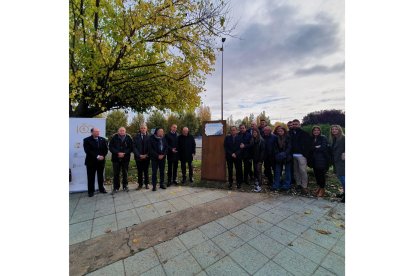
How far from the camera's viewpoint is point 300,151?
4777mm

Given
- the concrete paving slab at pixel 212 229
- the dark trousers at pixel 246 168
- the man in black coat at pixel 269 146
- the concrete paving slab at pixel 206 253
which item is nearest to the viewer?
the concrete paving slab at pixel 206 253

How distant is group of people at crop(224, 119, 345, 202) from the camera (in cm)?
445

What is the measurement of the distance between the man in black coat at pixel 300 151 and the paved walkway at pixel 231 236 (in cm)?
60

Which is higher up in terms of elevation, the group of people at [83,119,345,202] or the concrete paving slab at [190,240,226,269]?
the group of people at [83,119,345,202]

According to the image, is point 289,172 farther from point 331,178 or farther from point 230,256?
point 230,256

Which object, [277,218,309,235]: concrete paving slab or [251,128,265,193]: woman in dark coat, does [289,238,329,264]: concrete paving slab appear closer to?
[277,218,309,235]: concrete paving slab

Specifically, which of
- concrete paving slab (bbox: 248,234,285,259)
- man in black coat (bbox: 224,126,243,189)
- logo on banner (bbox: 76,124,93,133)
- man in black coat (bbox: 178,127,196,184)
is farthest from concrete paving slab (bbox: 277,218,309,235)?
logo on banner (bbox: 76,124,93,133)

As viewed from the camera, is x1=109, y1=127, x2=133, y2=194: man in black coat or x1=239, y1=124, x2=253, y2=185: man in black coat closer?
x1=109, y1=127, x2=133, y2=194: man in black coat

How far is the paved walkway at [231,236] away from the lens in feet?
7.20

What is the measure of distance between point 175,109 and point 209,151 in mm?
3574

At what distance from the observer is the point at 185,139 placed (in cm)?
592

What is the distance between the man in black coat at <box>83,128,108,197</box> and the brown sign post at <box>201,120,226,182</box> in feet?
→ 10.3

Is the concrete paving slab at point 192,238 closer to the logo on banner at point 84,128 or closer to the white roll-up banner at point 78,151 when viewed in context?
the white roll-up banner at point 78,151

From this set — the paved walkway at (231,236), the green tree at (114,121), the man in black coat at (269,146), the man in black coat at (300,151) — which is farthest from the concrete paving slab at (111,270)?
the green tree at (114,121)
